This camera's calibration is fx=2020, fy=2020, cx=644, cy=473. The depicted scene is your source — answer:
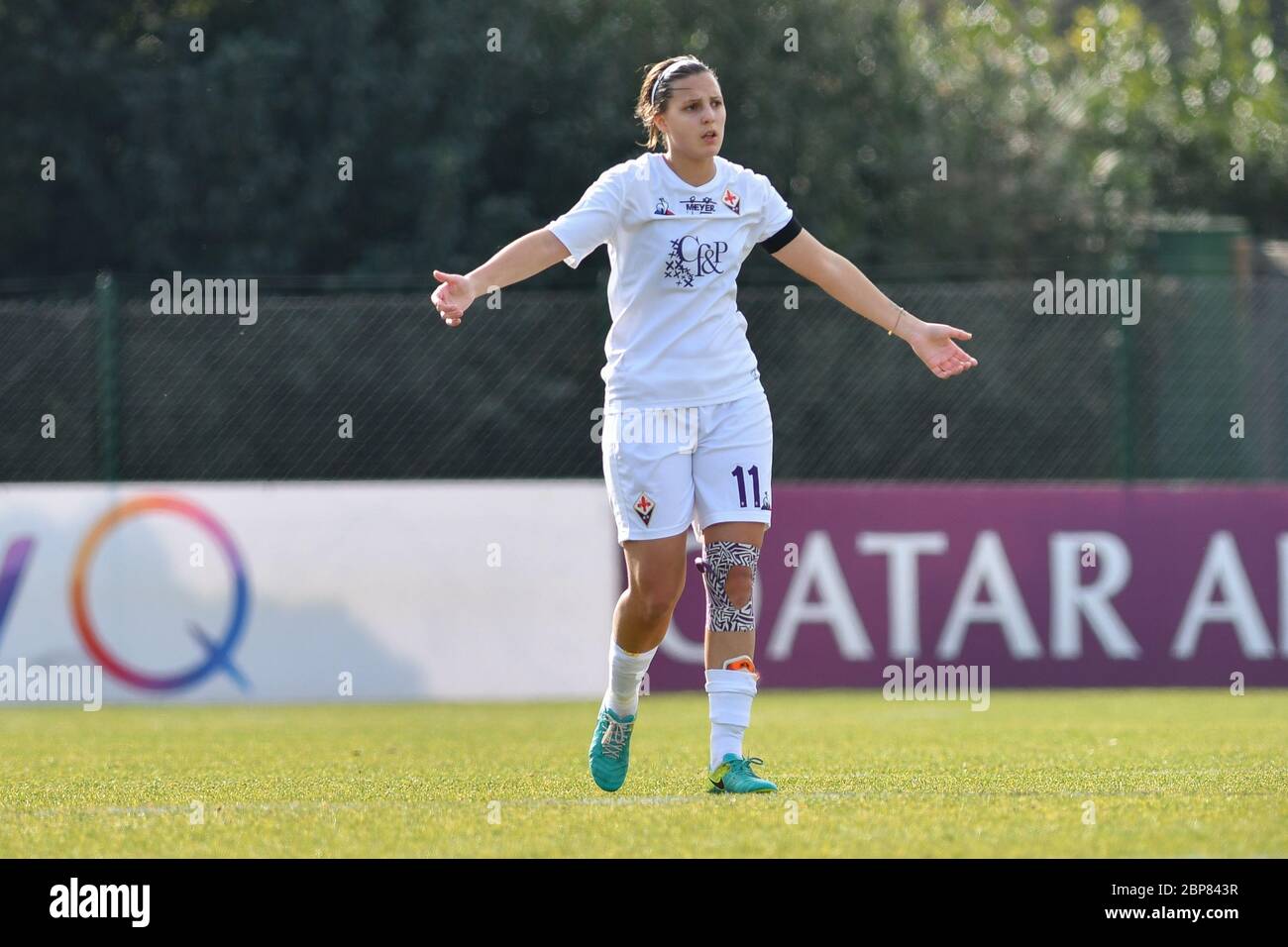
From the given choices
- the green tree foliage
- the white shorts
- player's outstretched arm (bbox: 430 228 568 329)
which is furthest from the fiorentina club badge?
the green tree foliage

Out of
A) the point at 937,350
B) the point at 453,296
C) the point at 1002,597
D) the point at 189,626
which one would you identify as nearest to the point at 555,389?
the point at 189,626

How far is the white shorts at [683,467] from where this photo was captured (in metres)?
5.95

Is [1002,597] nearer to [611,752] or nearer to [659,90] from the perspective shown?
[611,752]

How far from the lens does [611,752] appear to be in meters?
6.13

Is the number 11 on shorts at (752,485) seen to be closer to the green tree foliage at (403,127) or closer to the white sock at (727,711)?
the white sock at (727,711)

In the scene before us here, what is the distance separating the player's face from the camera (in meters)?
5.94

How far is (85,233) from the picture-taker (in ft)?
60.6

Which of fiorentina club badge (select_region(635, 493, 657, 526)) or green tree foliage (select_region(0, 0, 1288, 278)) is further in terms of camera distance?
green tree foliage (select_region(0, 0, 1288, 278))

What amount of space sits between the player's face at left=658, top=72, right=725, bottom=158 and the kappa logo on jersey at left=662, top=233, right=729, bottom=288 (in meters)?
0.26

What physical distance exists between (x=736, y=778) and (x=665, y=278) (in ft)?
4.87

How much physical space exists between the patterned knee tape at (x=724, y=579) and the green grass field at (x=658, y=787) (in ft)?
1.68

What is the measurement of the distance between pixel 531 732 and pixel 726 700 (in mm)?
3684

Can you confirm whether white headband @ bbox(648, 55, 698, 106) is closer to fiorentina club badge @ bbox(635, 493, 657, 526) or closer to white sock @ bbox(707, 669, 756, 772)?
fiorentina club badge @ bbox(635, 493, 657, 526)
